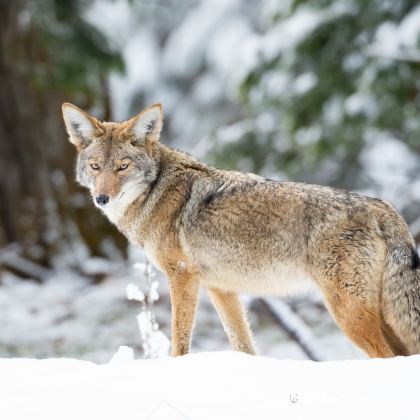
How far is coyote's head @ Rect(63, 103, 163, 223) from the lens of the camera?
529cm

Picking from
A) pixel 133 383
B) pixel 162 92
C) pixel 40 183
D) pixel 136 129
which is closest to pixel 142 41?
pixel 162 92

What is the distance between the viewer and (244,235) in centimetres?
504

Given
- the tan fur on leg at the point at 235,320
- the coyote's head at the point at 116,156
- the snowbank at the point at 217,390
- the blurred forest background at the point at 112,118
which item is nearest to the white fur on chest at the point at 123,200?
the coyote's head at the point at 116,156

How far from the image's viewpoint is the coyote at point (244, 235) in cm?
464

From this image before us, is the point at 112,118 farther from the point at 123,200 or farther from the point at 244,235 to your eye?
the point at 244,235

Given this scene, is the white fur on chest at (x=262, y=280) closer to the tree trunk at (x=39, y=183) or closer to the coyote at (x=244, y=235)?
the coyote at (x=244, y=235)

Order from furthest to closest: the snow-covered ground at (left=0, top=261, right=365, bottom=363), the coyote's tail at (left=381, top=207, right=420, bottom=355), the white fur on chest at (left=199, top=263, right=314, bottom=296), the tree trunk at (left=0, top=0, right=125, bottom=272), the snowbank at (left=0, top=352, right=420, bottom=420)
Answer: the tree trunk at (left=0, top=0, right=125, bottom=272) < the snow-covered ground at (left=0, top=261, right=365, bottom=363) < the white fur on chest at (left=199, top=263, right=314, bottom=296) < the coyote's tail at (left=381, top=207, right=420, bottom=355) < the snowbank at (left=0, top=352, right=420, bottom=420)

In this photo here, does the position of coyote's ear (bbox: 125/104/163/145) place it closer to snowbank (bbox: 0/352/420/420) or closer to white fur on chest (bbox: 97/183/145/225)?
white fur on chest (bbox: 97/183/145/225)

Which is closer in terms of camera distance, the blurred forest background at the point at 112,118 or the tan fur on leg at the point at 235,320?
the tan fur on leg at the point at 235,320

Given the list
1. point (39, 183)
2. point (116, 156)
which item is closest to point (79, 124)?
point (116, 156)

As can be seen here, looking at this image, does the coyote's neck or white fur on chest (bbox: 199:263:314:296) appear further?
the coyote's neck

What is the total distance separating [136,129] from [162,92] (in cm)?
2076

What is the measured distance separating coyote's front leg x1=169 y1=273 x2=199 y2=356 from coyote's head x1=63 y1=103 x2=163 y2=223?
73 cm

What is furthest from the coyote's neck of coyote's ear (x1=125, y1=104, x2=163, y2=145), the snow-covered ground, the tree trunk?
the tree trunk
